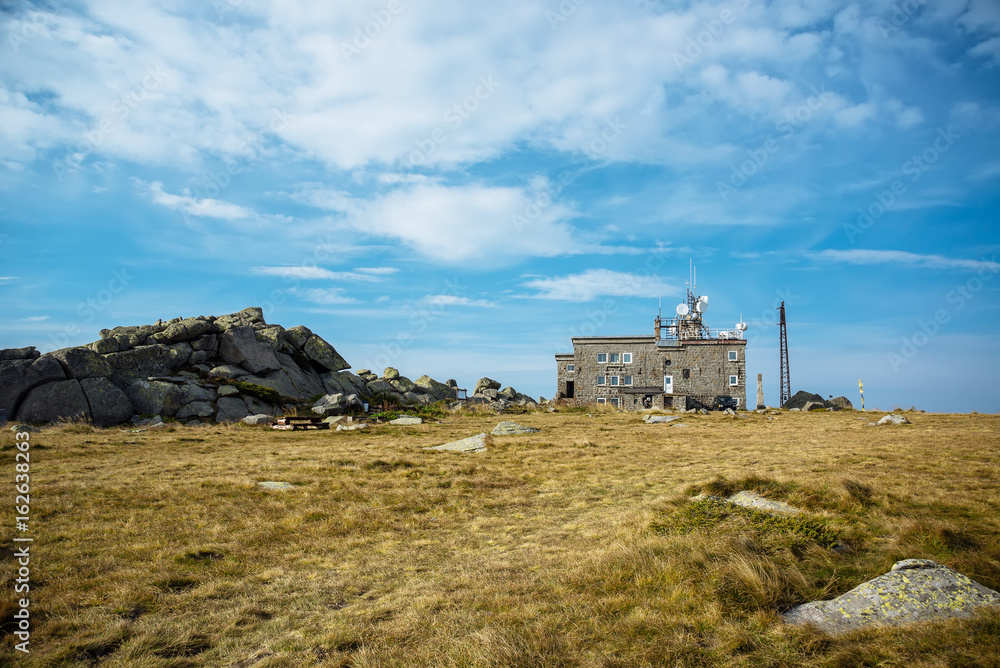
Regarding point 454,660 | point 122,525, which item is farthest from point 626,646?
point 122,525

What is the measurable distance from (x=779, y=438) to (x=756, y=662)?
22.9m

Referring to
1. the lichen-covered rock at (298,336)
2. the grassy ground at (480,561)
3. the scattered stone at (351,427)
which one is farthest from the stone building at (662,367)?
the grassy ground at (480,561)

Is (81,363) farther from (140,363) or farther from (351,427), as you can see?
(351,427)

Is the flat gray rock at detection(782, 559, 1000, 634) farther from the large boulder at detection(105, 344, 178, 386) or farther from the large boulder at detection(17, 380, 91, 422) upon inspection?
the large boulder at detection(105, 344, 178, 386)

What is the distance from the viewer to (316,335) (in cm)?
5228

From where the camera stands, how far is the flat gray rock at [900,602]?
18.2 ft

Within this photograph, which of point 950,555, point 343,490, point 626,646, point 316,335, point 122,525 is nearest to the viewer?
point 626,646

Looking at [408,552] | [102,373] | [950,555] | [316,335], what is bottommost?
[408,552]

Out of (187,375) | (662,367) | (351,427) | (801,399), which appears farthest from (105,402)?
(801,399)

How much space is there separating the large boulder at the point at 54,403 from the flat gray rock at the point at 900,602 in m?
37.1

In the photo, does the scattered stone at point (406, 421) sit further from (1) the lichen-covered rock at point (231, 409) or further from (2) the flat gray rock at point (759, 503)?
(2) the flat gray rock at point (759, 503)

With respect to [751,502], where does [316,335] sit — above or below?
above

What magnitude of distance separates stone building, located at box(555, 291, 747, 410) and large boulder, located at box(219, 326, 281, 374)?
Result: 1363 inches

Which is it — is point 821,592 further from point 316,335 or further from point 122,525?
point 316,335
